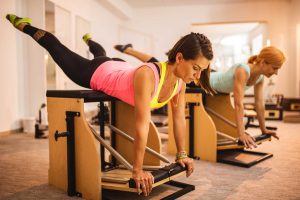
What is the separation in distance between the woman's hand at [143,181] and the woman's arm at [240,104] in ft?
3.33

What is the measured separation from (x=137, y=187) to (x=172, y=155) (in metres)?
1.28

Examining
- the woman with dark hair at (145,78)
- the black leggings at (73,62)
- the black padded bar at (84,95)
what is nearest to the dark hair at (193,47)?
the woman with dark hair at (145,78)

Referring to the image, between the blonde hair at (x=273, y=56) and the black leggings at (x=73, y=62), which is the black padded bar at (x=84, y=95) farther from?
the blonde hair at (x=273, y=56)

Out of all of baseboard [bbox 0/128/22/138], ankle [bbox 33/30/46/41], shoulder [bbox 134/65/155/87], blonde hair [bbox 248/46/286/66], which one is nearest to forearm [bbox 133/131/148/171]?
shoulder [bbox 134/65/155/87]

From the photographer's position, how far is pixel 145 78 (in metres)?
1.27

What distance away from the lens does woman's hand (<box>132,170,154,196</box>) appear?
1225 millimetres

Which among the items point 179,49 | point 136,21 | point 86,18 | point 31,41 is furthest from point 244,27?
point 179,49

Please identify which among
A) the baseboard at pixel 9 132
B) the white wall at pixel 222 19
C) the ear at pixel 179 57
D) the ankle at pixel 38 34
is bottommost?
the baseboard at pixel 9 132

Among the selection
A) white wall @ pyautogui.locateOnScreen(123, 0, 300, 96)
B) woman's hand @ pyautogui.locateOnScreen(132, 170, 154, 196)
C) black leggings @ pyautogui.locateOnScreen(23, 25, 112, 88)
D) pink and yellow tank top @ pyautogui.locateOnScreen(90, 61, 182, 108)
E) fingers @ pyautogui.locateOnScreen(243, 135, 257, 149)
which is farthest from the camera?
white wall @ pyautogui.locateOnScreen(123, 0, 300, 96)

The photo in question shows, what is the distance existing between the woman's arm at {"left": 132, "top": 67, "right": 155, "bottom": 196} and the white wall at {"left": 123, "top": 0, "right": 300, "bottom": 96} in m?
5.61

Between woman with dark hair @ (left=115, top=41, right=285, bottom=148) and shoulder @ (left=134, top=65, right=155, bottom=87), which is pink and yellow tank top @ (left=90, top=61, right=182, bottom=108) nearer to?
shoulder @ (left=134, top=65, right=155, bottom=87)

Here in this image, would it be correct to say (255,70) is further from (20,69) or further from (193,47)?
(20,69)

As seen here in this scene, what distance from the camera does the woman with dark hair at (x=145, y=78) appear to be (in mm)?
Result: 1253

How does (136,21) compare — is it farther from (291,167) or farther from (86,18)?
(291,167)
